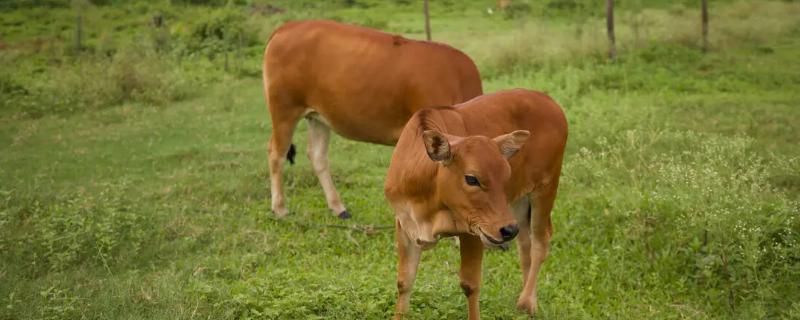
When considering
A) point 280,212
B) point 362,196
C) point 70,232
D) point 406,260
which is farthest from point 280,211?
point 406,260

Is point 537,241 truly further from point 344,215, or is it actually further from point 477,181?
point 344,215

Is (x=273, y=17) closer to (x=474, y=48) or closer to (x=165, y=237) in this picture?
(x=474, y=48)

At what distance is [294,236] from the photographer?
22.4ft

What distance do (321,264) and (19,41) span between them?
42.9ft

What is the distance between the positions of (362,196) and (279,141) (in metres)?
1.00

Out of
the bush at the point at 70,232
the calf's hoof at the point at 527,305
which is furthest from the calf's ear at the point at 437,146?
the bush at the point at 70,232

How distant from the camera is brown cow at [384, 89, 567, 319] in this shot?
12.9 ft

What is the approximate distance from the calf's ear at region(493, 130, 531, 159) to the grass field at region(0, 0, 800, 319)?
119 centimetres

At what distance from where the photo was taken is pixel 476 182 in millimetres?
3930

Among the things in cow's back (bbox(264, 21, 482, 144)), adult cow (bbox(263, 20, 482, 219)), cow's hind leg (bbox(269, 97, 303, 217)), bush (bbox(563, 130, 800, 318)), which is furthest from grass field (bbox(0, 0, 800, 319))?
cow's back (bbox(264, 21, 482, 144))

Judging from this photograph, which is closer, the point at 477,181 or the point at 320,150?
the point at 477,181

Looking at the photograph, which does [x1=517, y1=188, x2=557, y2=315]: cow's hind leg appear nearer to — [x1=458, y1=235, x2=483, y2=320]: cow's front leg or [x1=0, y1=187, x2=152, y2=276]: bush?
[x1=458, y1=235, x2=483, y2=320]: cow's front leg

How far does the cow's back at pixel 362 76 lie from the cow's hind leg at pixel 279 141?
0.05 m

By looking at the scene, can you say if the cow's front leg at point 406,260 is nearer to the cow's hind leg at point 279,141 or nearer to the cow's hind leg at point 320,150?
the cow's hind leg at point 279,141
